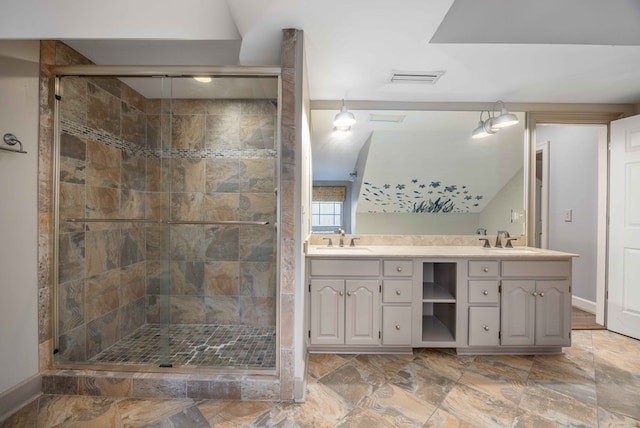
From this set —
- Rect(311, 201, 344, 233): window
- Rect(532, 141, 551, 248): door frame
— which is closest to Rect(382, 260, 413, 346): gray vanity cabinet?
Rect(311, 201, 344, 233): window

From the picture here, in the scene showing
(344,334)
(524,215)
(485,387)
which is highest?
(524,215)

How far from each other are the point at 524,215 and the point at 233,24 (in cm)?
288

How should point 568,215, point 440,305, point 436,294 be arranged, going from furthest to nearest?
point 568,215, point 440,305, point 436,294

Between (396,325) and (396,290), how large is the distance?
0.89ft

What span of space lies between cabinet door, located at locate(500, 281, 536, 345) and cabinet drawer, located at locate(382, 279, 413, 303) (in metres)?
0.74

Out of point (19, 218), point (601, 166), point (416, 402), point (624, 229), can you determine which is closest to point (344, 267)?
point (416, 402)

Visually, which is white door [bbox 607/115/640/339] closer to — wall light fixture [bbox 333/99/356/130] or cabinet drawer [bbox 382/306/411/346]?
cabinet drawer [bbox 382/306/411/346]

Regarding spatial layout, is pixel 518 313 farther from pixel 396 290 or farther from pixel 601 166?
pixel 601 166

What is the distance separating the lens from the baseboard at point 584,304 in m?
3.20

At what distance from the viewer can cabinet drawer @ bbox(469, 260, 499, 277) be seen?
2205mm

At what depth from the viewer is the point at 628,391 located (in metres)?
1.82

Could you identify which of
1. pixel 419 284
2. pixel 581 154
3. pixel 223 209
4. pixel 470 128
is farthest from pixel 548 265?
pixel 223 209

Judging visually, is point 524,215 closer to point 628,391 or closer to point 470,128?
point 470,128

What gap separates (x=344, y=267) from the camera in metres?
2.19
